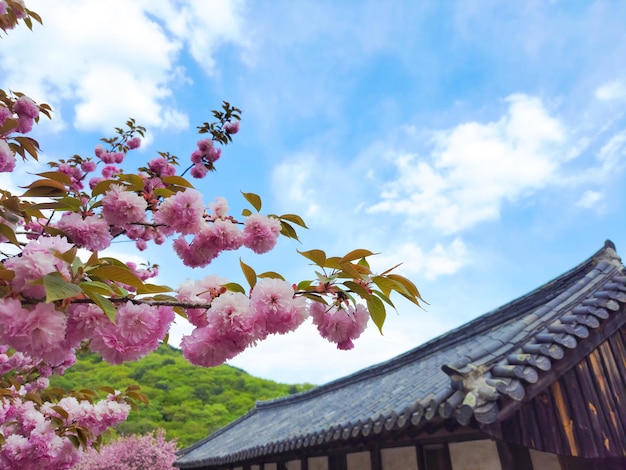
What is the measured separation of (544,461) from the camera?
3.88m

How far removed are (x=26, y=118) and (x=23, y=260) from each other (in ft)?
8.79

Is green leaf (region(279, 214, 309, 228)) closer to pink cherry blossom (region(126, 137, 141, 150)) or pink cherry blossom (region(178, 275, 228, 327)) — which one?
pink cherry blossom (region(178, 275, 228, 327))

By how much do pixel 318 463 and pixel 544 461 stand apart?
3.55 metres

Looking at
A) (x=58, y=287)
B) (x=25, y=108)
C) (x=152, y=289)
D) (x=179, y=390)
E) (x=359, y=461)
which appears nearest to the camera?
(x=58, y=287)

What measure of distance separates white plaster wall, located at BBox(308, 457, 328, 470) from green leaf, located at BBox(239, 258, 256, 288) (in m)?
5.55

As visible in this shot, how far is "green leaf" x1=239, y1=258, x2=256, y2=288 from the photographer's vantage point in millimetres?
1630

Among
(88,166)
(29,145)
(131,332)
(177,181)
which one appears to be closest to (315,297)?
(131,332)

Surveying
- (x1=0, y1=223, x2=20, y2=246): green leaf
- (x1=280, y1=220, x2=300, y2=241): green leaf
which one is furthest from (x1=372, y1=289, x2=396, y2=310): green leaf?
(x1=0, y1=223, x2=20, y2=246): green leaf

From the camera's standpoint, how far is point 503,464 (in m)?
3.77

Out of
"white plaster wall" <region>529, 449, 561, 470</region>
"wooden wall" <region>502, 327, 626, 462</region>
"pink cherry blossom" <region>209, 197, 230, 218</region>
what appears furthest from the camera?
"white plaster wall" <region>529, 449, 561, 470</region>

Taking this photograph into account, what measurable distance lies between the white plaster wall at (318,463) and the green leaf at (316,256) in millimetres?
5729

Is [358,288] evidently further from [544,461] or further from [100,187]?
[544,461]

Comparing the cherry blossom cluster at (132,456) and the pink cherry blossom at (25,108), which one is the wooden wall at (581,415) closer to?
the pink cherry blossom at (25,108)

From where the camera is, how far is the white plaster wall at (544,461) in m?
3.86
